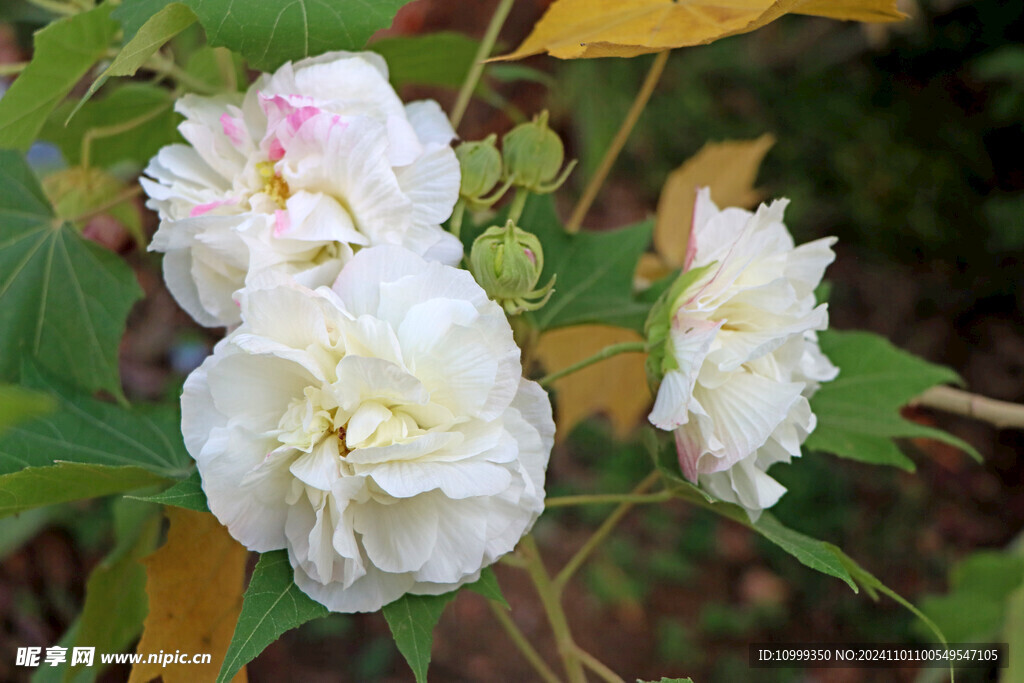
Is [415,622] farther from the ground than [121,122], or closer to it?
closer to it

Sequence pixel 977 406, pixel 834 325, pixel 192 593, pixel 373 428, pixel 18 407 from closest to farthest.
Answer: pixel 18 407
pixel 373 428
pixel 192 593
pixel 977 406
pixel 834 325

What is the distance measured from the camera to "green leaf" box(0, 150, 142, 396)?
517 millimetres

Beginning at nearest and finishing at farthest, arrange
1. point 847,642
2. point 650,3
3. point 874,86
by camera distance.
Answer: point 650,3
point 847,642
point 874,86

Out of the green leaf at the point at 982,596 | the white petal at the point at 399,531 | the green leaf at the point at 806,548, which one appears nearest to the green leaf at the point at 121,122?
the white petal at the point at 399,531

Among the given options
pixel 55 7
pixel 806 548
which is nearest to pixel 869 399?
pixel 806 548

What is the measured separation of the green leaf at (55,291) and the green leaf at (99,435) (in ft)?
0.05

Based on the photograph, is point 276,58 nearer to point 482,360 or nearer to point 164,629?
point 482,360

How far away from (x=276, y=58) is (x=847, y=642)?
1.56m

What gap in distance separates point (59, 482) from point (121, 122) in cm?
33

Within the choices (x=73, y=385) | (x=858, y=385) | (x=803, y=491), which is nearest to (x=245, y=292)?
(x=73, y=385)

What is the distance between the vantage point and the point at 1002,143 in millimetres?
1817

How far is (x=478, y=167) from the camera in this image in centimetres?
46

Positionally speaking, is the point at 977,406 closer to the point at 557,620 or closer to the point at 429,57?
the point at 557,620

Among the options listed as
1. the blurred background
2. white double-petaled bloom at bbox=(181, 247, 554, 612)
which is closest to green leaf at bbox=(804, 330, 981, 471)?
white double-petaled bloom at bbox=(181, 247, 554, 612)
